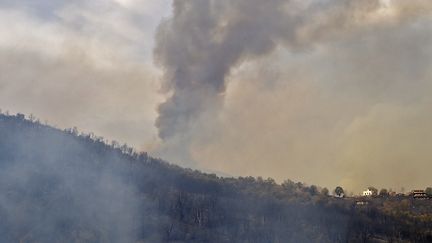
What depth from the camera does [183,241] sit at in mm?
191750

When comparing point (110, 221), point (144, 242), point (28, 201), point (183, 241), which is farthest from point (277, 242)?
point (28, 201)

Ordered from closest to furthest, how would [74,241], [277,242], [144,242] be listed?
1. [74,241]
2. [144,242]
3. [277,242]

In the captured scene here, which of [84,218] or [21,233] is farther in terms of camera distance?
[84,218]

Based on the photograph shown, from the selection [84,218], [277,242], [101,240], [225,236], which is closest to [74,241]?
[101,240]

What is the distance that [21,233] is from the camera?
173 metres

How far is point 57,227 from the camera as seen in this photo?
598 feet

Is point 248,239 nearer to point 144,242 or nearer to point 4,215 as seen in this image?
point 144,242

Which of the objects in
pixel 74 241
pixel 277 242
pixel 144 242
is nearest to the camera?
pixel 74 241

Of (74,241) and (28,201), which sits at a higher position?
(28,201)

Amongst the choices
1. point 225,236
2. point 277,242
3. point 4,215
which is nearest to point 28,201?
point 4,215

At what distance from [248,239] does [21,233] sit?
7531 centimetres

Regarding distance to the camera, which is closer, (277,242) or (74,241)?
(74,241)

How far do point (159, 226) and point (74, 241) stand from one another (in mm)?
34884

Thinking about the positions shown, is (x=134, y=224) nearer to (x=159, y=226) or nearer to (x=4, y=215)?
(x=159, y=226)
